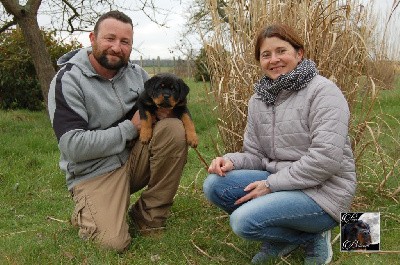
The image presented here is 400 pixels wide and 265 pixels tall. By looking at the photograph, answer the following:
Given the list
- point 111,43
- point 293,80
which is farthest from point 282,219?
point 111,43

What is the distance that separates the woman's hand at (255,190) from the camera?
120 inches

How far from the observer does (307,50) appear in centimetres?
383

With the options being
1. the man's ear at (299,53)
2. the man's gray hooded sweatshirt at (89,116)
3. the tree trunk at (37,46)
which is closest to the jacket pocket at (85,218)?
the man's gray hooded sweatshirt at (89,116)

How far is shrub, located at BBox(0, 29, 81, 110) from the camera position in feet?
35.8

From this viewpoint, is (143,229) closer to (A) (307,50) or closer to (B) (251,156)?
(B) (251,156)

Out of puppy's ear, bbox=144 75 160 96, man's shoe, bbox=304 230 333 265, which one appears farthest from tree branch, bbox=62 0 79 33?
man's shoe, bbox=304 230 333 265

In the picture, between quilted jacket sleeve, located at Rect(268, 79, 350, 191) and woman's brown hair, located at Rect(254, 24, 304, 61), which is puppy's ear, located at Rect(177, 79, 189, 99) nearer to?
woman's brown hair, located at Rect(254, 24, 304, 61)

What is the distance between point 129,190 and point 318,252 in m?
1.49

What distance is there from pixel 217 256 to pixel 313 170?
0.97m

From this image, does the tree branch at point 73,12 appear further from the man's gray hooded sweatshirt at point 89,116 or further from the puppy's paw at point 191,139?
the puppy's paw at point 191,139

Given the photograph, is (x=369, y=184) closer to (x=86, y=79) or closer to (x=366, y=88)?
(x=366, y=88)

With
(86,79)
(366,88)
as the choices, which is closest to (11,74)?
(86,79)

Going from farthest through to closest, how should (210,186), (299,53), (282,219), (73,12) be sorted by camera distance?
1. (73,12)
2. (210,186)
3. (299,53)
4. (282,219)

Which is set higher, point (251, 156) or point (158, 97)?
point (158, 97)
